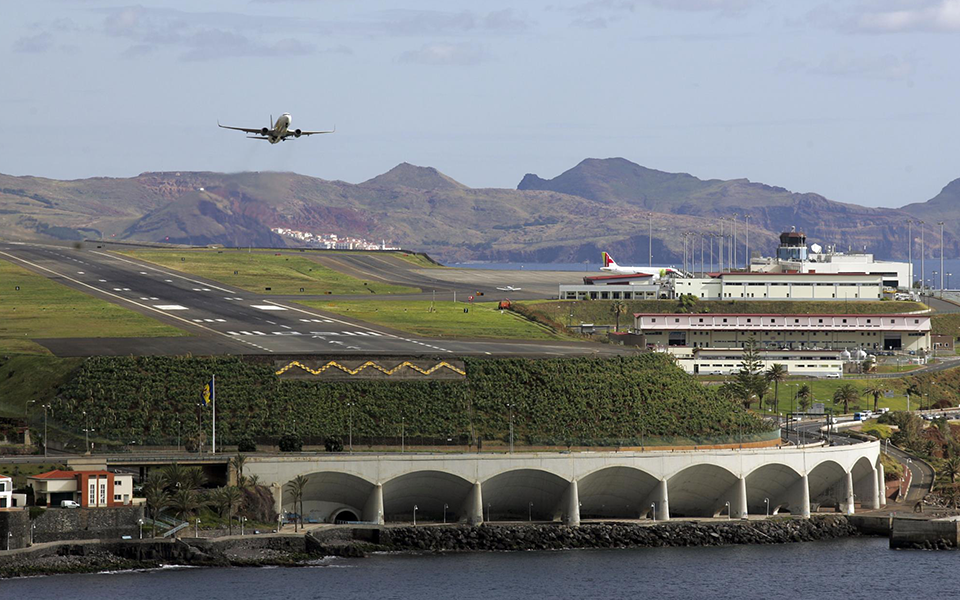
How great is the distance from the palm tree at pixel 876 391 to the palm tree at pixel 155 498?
101m

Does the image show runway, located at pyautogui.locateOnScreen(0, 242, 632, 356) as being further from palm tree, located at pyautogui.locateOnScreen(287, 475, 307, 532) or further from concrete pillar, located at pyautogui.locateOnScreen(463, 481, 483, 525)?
palm tree, located at pyautogui.locateOnScreen(287, 475, 307, 532)

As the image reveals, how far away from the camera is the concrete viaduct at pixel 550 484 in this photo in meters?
122

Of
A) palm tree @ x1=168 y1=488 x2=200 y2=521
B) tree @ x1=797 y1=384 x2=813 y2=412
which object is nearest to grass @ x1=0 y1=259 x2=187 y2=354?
palm tree @ x1=168 y1=488 x2=200 y2=521


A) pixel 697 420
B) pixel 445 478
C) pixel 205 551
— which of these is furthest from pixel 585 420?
pixel 205 551

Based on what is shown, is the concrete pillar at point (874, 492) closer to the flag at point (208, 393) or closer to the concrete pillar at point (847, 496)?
the concrete pillar at point (847, 496)

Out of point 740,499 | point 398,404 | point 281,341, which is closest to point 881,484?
point 740,499

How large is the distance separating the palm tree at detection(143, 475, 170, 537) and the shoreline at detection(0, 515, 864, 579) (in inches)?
116

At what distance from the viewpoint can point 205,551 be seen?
10988cm

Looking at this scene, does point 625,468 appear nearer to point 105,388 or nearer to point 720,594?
point 720,594

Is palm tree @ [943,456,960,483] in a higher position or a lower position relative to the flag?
lower

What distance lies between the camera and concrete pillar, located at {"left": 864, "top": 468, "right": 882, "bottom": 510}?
468 feet

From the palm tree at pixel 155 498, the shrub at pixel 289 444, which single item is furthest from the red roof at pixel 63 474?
the shrub at pixel 289 444

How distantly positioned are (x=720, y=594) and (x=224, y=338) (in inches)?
2904

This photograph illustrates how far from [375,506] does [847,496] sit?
145ft
